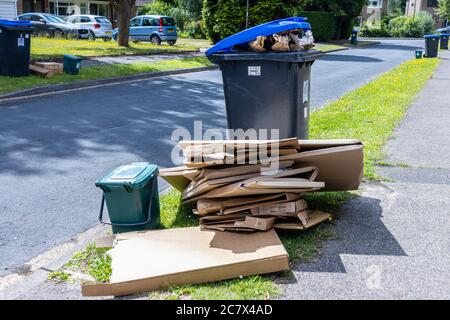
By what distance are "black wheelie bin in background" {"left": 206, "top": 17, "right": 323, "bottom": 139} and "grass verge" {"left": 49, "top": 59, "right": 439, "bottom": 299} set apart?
2.79 feet

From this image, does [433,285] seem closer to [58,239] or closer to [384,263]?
[384,263]

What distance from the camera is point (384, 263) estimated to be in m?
3.82

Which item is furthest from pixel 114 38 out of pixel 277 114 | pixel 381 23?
pixel 381 23

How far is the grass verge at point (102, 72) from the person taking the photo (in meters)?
12.5

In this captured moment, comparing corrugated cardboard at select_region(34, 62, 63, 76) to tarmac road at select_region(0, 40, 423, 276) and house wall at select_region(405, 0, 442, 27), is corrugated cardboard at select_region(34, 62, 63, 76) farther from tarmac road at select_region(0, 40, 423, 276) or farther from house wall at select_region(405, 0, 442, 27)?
house wall at select_region(405, 0, 442, 27)

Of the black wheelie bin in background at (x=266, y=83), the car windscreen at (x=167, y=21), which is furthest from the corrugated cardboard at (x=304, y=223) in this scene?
the car windscreen at (x=167, y=21)

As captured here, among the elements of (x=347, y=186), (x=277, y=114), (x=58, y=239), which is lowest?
(x=58, y=239)

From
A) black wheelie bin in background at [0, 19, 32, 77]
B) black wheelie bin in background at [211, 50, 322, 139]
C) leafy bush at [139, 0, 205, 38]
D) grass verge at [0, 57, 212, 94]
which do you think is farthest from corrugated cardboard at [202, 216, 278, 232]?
leafy bush at [139, 0, 205, 38]

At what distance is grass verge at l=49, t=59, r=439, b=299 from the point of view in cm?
342

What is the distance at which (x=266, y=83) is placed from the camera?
17.6ft

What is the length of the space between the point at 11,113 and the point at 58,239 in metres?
6.17

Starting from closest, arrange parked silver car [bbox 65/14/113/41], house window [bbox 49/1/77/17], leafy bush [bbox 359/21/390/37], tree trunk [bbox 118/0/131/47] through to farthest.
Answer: tree trunk [bbox 118/0/131/47] → parked silver car [bbox 65/14/113/41] → house window [bbox 49/1/77/17] → leafy bush [bbox 359/21/390/37]
